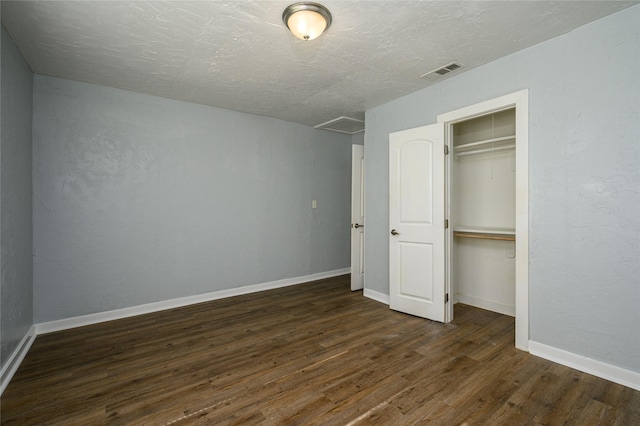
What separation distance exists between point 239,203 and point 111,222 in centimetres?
158

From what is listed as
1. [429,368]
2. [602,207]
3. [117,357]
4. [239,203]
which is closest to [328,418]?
[429,368]

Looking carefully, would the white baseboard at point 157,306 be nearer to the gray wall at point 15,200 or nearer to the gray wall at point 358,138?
the gray wall at point 15,200

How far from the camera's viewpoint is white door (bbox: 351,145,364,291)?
452 centimetres

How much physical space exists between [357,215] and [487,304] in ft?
6.92

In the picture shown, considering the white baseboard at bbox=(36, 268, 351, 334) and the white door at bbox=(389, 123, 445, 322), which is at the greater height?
the white door at bbox=(389, 123, 445, 322)

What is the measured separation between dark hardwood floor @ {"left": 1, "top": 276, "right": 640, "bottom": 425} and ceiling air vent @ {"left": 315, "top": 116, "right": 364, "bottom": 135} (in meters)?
3.02

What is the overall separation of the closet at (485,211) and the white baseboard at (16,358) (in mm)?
4078

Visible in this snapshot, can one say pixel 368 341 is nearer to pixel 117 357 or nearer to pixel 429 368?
pixel 429 368

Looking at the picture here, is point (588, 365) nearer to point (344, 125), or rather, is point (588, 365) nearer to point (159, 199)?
point (344, 125)

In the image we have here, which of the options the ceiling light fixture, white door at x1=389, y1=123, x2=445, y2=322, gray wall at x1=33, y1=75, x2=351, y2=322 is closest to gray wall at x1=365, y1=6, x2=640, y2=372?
white door at x1=389, y1=123, x2=445, y2=322

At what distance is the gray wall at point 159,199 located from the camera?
10.1ft

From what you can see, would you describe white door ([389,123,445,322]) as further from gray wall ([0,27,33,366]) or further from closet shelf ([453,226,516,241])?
gray wall ([0,27,33,366])

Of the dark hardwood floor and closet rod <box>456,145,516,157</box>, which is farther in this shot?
closet rod <box>456,145,516,157</box>

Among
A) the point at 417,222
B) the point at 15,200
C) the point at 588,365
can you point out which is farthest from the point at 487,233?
the point at 15,200
